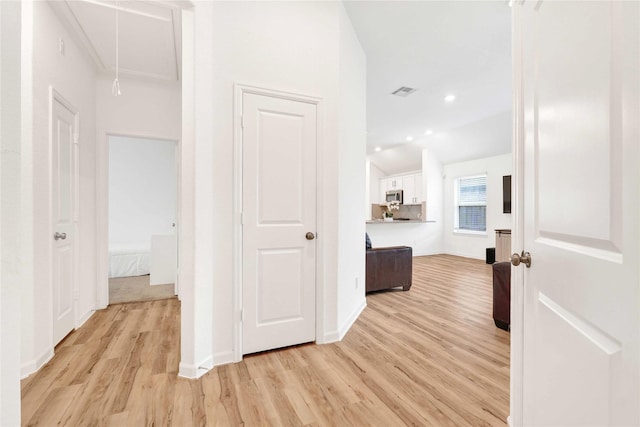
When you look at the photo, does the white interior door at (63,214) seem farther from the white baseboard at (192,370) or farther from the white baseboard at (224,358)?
the white baseboard at (224,358)

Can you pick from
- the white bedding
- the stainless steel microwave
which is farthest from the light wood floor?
the stainless steel microwave

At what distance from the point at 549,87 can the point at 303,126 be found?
1.78 meters

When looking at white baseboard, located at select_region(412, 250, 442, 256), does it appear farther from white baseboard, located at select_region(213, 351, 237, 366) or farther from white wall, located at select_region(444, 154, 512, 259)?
white baseboard, located at select_region(213, 351, 237, 366)

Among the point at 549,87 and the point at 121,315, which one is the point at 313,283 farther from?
the point at 121,315

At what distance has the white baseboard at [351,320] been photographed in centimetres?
270

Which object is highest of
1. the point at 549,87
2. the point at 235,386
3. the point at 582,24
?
the point at 582,24

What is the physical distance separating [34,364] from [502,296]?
3862mm

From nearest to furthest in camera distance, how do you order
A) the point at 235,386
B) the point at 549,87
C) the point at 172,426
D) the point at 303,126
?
the point at 549,87 < the point at 172,426 < the point at 235,386 < the point at 303,126

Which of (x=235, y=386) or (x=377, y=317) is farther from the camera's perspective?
(x=377, y=317)

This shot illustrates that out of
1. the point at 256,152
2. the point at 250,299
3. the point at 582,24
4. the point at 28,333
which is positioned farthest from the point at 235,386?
the point at 582,24

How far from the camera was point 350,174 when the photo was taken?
299 cm

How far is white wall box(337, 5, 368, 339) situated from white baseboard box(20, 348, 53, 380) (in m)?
2.28

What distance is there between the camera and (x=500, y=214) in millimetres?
6633

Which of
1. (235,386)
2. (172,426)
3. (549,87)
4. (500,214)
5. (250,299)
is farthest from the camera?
(500,214)
